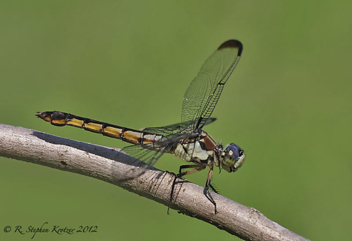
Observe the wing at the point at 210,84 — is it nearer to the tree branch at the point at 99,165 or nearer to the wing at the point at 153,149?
the wing at the point at 153,149

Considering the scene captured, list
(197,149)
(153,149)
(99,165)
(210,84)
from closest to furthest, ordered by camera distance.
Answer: (99,165) → (153,149) → (197,149) → (210,84)

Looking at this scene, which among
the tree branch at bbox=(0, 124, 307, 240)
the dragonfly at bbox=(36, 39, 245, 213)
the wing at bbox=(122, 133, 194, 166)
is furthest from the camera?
the dragonfly at bbox=(36, 39, 245, 213)

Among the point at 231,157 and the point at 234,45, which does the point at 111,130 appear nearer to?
the point at 231,157

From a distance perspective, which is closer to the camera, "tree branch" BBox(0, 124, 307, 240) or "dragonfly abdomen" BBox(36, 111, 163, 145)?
"tree branch" BBox(0, 124, 307, 240)

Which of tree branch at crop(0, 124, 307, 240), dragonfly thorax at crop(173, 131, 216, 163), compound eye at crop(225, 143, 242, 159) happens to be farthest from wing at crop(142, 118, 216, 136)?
tree branch at crop(0, 124, 307, 240)

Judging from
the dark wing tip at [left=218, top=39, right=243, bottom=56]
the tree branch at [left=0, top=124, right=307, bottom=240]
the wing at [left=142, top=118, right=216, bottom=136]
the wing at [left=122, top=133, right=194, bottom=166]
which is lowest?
the tree branch at [left=0, top=124, right=307, bottom=240]

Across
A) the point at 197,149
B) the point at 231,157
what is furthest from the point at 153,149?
the point at 231,157

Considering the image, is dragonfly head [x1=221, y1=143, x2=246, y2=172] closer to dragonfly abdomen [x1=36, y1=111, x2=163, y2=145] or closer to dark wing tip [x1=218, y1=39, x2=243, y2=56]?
dragonfly abdomen [x1=36, y1=111, x2=163, y2=145]

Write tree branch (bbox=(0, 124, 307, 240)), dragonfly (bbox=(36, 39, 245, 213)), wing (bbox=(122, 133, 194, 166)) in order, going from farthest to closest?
dragonfly (bbox=(36, 39, 245, 213)), wing (bbox=(122, 133, 194, 166)), tree branch (bbox=(0, 124, 307, 240))

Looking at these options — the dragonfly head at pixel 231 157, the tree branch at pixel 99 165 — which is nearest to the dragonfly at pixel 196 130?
the dragonfly head at pixel 231 157
